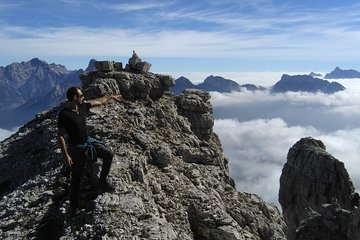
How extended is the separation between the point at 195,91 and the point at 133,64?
9.44 metres

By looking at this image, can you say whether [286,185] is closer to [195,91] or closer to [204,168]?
[195,91]

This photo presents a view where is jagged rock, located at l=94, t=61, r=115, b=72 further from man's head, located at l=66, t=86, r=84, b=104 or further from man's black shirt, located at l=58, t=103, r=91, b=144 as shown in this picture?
man's head, located at l=66, t=86, r=84, b=104

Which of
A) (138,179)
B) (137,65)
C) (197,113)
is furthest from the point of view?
(197,113)

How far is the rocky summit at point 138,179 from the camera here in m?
26.9

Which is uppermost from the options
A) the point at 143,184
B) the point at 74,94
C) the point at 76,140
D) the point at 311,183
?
the point at 74,94

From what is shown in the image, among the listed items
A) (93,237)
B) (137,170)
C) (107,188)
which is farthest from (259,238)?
(93,237)

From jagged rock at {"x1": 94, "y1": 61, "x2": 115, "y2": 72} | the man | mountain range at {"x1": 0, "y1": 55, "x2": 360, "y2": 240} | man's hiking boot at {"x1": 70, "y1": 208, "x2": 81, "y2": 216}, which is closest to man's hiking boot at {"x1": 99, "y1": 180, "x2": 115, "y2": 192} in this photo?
mountain range at {"x1": 0, "y1": 55, "x2": 360, "y2": 240}

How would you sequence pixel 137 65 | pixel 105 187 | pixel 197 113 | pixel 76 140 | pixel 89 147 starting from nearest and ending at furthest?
pixel 76 140 < pixel 89 147 < pixel 105 187 < pixel 137 65 < pixel 197 113

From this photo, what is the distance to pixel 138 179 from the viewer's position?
3209cm

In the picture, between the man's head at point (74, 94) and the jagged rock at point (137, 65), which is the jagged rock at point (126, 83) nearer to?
the jagged rock at point (137, 65)

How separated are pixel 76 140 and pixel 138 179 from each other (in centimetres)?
831

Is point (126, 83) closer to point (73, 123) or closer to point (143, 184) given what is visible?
point (143, 184)

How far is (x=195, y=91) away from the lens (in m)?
58.3

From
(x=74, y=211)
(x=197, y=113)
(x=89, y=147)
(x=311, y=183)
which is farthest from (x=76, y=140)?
(x=311, y=183)
